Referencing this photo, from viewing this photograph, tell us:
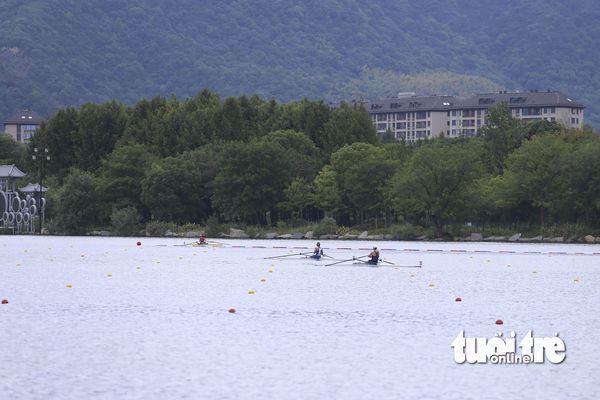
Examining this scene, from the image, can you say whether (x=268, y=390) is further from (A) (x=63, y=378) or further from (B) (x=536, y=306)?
(B) (x=536, y=306)

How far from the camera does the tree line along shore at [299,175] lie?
116 metres

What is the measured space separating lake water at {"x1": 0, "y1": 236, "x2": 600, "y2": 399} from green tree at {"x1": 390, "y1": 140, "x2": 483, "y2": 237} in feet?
159

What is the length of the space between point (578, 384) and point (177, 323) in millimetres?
14694

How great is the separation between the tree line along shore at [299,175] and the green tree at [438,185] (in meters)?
0.14

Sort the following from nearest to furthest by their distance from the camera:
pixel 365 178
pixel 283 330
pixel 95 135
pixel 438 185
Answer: pixel 283 330 → pixel 438 185 → pixel 365 178 → pixel 95 135

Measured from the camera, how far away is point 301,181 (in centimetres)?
12719

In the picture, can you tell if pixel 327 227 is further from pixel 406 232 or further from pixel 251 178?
pixel 251 178

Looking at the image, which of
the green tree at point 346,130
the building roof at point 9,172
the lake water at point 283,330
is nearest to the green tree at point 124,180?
the building roof at point 9,172

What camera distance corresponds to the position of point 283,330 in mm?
34812

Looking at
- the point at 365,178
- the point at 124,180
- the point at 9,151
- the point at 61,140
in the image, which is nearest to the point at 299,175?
the point at 365,178

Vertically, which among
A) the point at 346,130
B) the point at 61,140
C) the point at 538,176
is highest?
the point at 346,130

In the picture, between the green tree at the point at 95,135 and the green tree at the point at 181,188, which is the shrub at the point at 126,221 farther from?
the green tree at the point at 95,135

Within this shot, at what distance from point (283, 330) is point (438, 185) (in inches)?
3278

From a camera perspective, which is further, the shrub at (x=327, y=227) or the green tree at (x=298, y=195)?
the green tree at (x=298, y=195)
